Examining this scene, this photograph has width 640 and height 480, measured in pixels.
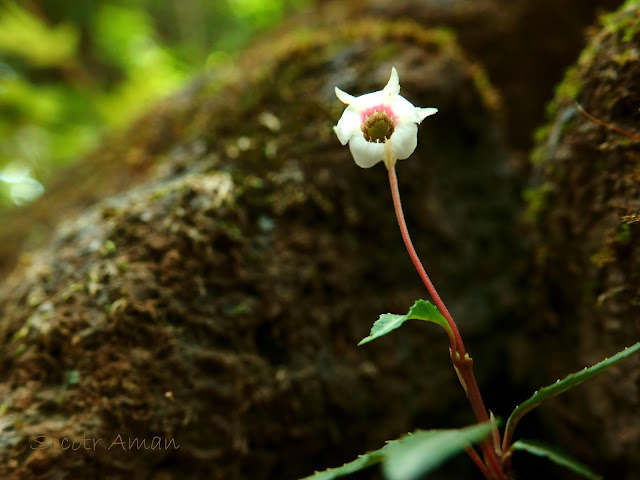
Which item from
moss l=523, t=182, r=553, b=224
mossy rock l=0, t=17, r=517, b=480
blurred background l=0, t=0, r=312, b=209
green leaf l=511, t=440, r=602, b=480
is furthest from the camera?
blurred background l=0, t=0, r=312, b=209

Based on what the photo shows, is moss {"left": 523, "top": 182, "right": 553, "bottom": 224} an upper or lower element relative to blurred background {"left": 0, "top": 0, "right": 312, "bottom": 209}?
A: lower

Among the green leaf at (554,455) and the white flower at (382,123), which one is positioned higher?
the white flower at (382,123)

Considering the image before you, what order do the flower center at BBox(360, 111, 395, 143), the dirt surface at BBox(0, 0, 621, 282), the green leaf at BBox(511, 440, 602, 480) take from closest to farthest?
the green leaf at BBox(511, 440, 602, 480) < the flower center at BBox(360, 111, 395, 143) < the dirt surface at BBox(0, 0, 621, 282)

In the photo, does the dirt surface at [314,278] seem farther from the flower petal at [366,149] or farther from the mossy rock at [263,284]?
the flower petal at [366,149]

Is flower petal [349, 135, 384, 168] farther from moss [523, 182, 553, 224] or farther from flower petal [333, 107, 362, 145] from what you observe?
moss [523, 182, 553, 224]

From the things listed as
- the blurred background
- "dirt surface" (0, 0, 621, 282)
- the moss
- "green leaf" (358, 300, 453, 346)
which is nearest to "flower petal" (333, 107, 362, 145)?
"green leaf" (358, 300, 453, 346)

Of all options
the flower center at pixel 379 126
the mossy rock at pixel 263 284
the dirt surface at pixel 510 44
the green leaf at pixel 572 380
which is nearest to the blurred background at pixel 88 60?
the dirt surface at pixel 510 44

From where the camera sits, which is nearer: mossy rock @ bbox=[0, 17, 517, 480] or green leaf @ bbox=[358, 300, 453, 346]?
green leaf @ bbox=[358, 300, 453, 346]

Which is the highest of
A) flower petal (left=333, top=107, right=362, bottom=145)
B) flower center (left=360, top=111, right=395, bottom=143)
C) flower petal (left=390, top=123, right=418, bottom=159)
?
flower petal (left=333, top=107, right=362, bottom=145)

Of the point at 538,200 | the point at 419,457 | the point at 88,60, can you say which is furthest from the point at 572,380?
the point at 88,60
